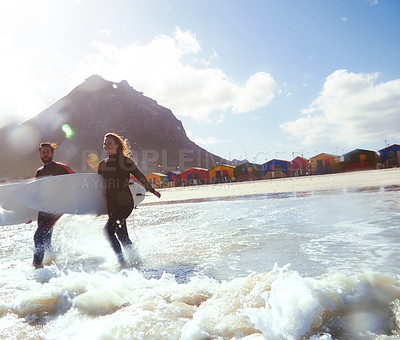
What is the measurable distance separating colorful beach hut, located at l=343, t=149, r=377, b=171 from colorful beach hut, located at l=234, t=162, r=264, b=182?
13706mm

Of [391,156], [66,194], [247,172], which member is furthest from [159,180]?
[66,194]

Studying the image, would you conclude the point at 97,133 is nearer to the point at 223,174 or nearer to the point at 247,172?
the point at 223,174

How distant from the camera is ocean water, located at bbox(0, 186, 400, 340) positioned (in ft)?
6.31

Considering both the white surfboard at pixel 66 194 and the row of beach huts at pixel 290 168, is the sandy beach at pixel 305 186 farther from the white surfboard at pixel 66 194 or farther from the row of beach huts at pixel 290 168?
the row of beach huts at pixel 290 168

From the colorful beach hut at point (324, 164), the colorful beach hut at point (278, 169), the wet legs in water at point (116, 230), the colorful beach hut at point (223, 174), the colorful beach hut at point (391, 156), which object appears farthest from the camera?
the colorful beach hut at point (223, 174)

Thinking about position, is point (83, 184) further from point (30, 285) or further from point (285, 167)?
point (285, 167)

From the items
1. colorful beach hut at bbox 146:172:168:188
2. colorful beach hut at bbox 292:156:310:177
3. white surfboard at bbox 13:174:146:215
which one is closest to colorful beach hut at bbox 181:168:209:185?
colorful beach hut at bbox 146:172:168:188

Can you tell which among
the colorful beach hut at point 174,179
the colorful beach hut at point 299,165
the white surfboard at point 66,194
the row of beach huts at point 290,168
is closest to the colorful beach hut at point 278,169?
the row of beach huts at point 290,168

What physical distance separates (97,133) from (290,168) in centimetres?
9321

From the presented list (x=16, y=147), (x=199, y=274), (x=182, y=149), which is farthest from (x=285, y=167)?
(x=16, y=147)

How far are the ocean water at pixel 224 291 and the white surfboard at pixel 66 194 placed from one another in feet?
2.86

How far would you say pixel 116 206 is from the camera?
13.2ft

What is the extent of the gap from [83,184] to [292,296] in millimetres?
4420

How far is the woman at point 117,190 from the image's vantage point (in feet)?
13.3
